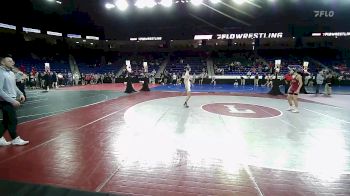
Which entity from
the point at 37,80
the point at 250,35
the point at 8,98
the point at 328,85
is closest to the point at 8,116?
the point at 8,98

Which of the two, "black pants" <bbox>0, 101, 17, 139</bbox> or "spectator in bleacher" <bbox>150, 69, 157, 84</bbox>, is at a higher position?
"spectator in bleacher" <bbox>150, 69, 157, 84</bbox>

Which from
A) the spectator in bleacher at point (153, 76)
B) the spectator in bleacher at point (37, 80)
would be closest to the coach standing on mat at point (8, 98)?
the spectator in bleacher at point (37, 80)

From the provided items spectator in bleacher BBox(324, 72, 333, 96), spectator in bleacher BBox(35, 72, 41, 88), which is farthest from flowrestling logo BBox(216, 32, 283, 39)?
spectator in bleacher BBox(35, 72, 41, 88)

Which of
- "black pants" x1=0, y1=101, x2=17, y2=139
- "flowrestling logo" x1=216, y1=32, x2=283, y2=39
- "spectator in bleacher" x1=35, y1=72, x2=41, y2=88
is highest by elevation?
"flowrestling logo" x1=216, y1=32, x2=283, y2=39

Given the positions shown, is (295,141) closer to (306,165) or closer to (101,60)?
(306,165)

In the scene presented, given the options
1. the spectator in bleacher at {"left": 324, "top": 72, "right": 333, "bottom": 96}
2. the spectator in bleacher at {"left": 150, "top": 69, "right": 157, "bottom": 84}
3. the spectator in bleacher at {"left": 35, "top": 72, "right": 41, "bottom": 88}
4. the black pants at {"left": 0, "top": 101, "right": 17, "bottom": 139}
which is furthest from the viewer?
the spectator in bleacher at {"left": 150, "top": 69, "right": 157, "bottom": 84}

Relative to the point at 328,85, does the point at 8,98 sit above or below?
above

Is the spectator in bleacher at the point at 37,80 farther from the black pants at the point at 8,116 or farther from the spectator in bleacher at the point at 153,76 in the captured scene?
the black pants at the point at 8,116

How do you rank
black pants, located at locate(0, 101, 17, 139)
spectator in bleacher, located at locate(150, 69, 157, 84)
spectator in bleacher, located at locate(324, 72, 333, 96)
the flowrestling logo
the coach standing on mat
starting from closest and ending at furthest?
the coach standing on mat → black pants, located at locate(0, 101, 17, 139) → spectator in bleacher, located at locate(324, 72, 333, 96) → spectator in bleacher, located at locate(150, 69, 157, 84) → the flowrestling logo

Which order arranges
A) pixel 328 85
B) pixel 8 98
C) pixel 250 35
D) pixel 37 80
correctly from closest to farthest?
pixel 8 98, pixel 328 85, pixel 37 80, pixel 250 35

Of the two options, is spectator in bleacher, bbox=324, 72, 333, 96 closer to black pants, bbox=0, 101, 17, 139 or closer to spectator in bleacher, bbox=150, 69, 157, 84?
black pants, bbox=0, 101, 17, 139

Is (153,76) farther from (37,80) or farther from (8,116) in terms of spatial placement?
(8,116)

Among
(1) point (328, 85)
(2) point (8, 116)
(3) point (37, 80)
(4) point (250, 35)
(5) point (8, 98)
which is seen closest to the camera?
(5) point (8, 98)

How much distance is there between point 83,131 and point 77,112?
12.0 feet
